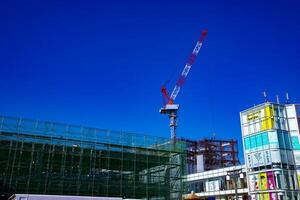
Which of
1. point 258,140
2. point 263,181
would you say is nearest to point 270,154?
point 258,140

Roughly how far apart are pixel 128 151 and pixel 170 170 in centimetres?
822

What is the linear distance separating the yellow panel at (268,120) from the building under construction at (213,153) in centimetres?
5071

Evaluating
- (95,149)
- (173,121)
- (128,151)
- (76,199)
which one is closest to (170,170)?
Result: (128,151)

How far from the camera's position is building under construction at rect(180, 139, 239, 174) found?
3851 inches

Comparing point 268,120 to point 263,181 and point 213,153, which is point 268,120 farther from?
point 213,153

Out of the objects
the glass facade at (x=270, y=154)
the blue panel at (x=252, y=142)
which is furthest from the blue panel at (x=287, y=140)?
the blue panel at (x=252, y=142)

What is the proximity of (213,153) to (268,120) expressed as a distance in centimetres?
5261

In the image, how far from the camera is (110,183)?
158 feet

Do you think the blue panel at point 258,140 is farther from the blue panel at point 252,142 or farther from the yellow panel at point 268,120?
the yellow panel at point 268,120

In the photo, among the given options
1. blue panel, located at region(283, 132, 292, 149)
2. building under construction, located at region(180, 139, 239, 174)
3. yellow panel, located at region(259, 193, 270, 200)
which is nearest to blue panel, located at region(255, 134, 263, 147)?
blue panel, located at region(283, 132, 292, 149)

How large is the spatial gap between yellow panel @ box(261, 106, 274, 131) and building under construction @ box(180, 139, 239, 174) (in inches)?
1996

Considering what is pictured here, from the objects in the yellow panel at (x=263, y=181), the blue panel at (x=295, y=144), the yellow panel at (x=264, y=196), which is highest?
the blue panel at (x=295, y=144)

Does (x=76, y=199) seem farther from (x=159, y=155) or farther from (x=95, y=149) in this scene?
(x=159, y=155)

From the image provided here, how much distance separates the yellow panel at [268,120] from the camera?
1870 inches
